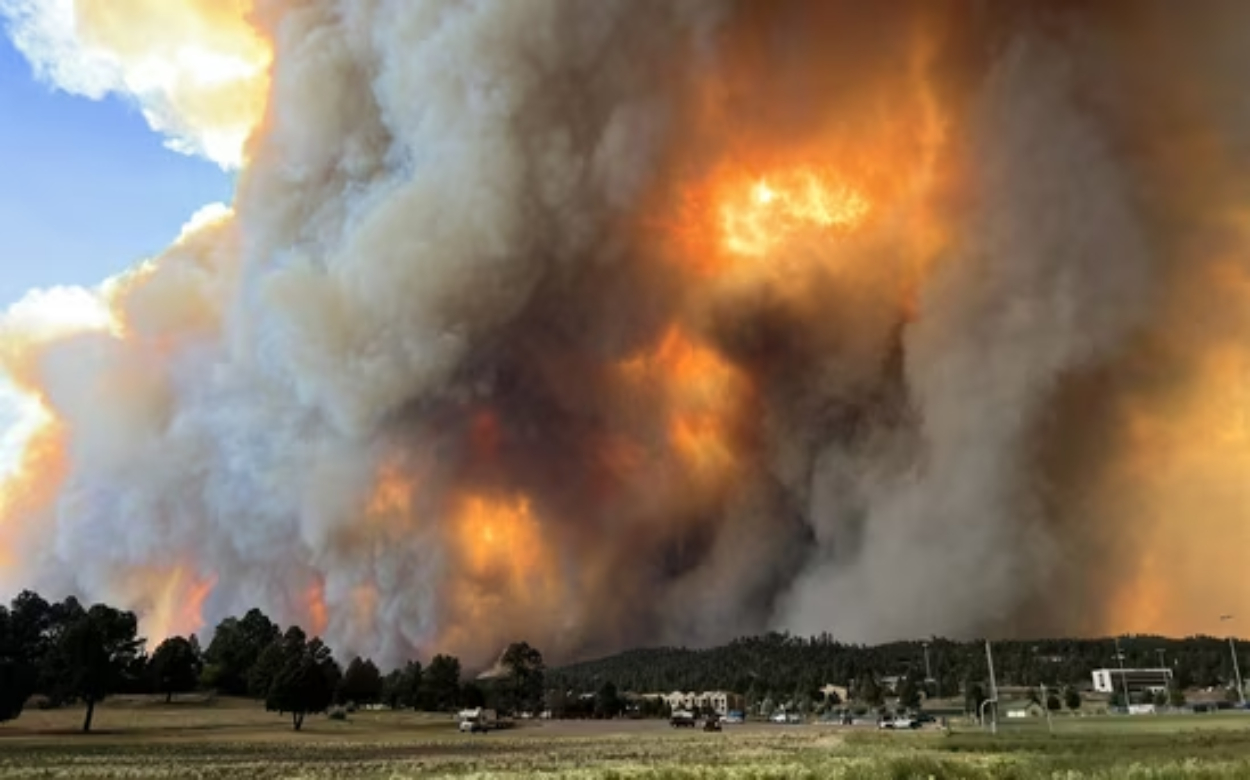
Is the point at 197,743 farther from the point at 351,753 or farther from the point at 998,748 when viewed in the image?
the point at 998,748

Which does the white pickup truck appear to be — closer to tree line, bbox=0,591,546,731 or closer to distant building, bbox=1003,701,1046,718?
tree line, bbox=0,591,546,731

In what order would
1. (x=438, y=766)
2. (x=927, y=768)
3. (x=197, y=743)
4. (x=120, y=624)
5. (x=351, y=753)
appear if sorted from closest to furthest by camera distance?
(x=927, y=768) < (x=438, y=766) < (x=351, y=753) < (x=197, y=743) < (x=120, y=624)

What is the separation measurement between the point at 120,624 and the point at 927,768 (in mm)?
97703

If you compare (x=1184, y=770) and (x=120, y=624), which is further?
(x=120, y=624)

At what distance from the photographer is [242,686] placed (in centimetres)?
16225

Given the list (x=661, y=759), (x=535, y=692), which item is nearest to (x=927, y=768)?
(x=661, y=759)

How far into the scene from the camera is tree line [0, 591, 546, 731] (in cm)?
9600

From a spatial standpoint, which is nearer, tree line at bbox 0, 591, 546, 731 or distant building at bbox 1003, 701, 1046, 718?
tree line at bbox 0, 591, 546, 731

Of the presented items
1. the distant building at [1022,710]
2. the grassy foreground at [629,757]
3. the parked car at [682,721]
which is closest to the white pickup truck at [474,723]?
the grassy foreground at [629,757]

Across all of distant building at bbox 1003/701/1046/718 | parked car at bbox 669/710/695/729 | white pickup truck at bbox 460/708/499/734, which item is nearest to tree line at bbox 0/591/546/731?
white pickup truck at bbox 460/708/499/734

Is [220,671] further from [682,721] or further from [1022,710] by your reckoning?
[1022,710]

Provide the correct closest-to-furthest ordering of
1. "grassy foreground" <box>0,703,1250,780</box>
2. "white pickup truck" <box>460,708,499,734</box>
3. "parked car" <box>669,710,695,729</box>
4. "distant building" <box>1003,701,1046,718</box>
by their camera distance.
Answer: "grassy foreground" <box>0,703,1250,780</box>, "white pickup truck" <box>460,708,499,734</box>, "parked car" <box>669,710,695,729</box>, "distant building" <box>1003,701,1046,718</box>

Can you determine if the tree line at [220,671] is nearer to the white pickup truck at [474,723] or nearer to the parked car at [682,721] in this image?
the white pickup truck at [474,723]

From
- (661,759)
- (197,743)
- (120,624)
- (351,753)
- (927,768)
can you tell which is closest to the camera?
(927,768)
